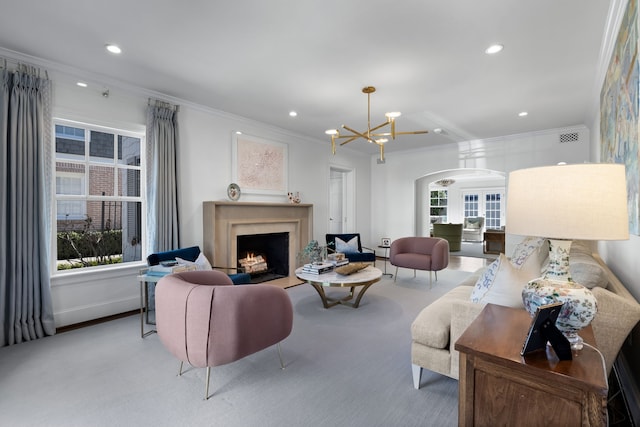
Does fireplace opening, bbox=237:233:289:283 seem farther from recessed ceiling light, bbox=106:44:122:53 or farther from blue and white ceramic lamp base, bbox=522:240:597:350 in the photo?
blue and white ceramic lamp base, bbox=522:240:597:350

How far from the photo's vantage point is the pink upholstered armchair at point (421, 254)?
4.73 metres

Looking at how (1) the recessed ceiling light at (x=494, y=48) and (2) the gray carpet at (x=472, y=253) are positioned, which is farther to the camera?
(2) the gray carpet at (x=472, y=253)

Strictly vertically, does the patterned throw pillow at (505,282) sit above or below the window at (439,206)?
below

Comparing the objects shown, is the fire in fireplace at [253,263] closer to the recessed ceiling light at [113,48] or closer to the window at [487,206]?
the recessed ceiling light at [113,48]

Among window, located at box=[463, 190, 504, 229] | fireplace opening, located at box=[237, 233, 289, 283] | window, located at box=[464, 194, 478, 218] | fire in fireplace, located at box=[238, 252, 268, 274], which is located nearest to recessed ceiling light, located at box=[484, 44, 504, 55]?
fireplace opening, located at box=[237, 233, 289, 283]

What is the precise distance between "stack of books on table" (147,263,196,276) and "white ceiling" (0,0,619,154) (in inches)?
78.6

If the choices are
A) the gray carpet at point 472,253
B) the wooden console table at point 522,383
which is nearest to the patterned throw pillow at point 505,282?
the wooden console table at point 522,383

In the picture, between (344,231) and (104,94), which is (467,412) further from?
(344,231)

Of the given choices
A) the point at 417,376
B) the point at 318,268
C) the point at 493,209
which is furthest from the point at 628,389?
the point at 493,209

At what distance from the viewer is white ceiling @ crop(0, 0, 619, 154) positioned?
2.22 m

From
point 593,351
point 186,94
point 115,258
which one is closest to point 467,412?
point 593,351

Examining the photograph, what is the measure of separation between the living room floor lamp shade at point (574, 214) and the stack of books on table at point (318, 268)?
101 inches

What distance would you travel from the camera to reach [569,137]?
5277mm

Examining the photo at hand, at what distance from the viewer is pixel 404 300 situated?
4016mm
